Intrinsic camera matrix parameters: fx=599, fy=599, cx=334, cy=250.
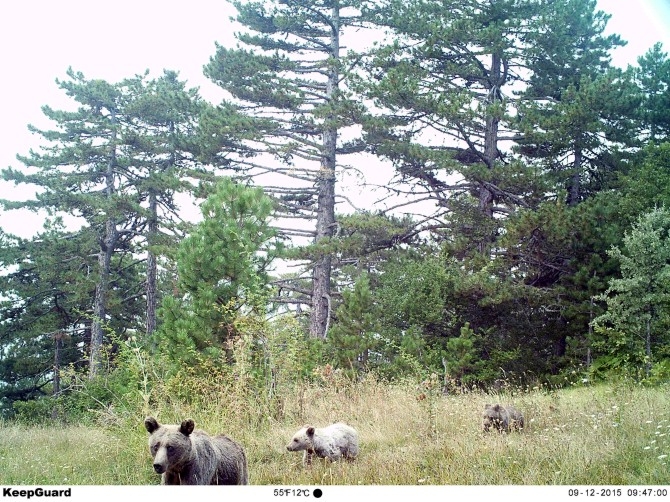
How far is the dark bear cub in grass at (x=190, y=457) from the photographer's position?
283cm

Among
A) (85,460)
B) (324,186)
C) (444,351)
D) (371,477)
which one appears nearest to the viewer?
(371,477)

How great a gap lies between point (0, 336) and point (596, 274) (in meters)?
9.88

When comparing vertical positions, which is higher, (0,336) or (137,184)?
(137,184)

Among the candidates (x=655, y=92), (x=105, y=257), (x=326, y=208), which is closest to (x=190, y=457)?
(x=105, y=257)

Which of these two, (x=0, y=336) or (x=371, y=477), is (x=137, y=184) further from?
(x=371, y=477)

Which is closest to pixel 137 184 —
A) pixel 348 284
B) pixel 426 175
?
pixel 348 284

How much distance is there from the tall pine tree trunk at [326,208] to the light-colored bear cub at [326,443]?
652 cm

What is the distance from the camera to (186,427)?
9.44 feet

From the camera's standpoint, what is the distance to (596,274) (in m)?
10.4

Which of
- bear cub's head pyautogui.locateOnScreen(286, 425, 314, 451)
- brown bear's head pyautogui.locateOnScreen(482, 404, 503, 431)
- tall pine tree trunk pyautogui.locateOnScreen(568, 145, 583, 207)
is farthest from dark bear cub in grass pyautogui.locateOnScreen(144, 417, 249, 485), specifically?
tall pine tree trunk pyautogui.locateOnScreen(568, 145, 583, 207)

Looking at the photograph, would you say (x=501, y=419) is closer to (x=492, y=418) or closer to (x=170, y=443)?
(x=492, y=418)

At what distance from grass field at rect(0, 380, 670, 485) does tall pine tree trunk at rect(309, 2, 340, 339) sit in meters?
5.76

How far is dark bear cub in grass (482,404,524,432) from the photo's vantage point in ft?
15.3
